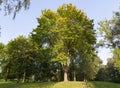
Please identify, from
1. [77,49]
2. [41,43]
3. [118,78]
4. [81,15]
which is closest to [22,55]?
[41,43]

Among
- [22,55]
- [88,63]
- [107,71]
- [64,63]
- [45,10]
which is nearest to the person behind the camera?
[64,63]

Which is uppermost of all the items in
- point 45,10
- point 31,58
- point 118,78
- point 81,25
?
point 45,10

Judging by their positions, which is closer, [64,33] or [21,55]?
[64,33]

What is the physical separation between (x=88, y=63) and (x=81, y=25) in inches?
1129

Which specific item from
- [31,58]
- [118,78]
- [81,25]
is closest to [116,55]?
[81,25]

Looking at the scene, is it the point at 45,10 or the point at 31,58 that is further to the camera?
the point at 31,58

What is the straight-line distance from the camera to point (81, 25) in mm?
49906

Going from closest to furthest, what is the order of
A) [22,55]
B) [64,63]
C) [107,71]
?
[64,63]
[22,55]
[107,71]

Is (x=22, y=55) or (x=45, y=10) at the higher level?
(x=45, y=10)

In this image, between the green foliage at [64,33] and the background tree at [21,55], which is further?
the background tree at [21,55]

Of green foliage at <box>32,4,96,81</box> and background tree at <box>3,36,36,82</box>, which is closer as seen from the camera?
green foliage at <box>32,4,96,81</box>

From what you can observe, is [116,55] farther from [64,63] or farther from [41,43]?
[41,43]

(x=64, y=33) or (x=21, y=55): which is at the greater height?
(x=64, y=33)

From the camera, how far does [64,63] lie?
47.9 meters
